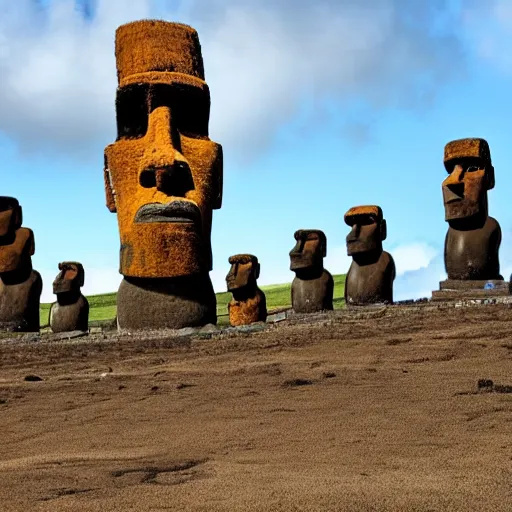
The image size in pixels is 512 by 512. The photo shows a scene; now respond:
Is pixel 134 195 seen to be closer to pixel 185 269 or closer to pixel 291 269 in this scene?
pixel 185 269

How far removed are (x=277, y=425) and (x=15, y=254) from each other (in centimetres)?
1148

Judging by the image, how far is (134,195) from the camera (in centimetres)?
1109

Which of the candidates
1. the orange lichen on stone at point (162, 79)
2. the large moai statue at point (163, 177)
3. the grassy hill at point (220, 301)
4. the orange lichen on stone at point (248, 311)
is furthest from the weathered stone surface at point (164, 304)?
the grassy hill at point (220, 301)

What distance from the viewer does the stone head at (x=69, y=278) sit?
15805mm

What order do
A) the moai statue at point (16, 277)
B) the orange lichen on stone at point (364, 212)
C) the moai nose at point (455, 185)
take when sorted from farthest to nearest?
the moai statue at point (16, 277)
the orange lichen on stone at point (364, 212)
the moai nose at point (455, 185)

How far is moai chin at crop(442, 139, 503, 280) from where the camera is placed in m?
13.6

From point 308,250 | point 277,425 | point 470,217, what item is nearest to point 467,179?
point 470,217

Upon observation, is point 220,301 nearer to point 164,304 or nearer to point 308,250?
point 308,250

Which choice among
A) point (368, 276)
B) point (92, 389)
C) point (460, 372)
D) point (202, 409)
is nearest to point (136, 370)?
point (92, 389)

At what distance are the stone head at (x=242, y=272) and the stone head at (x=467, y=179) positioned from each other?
13.5 feet

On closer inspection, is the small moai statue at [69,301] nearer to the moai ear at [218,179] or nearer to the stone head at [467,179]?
the moai ear at [218,179]

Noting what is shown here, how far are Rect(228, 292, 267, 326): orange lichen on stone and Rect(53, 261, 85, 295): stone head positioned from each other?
3402 mm

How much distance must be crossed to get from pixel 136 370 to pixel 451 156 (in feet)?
29.5

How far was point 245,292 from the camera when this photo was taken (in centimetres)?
1552
